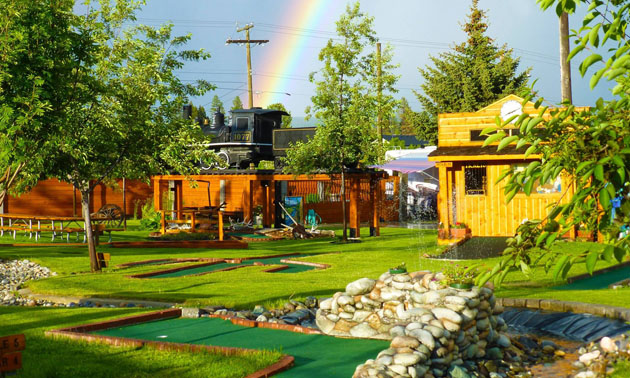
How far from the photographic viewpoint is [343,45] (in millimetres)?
21844

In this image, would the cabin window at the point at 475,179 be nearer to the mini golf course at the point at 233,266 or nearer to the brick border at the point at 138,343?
the mini golf course at the point at 233,266

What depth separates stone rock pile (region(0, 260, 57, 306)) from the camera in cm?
1138

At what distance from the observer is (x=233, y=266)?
15453 mm

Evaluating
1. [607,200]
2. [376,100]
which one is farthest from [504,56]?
[607,200]

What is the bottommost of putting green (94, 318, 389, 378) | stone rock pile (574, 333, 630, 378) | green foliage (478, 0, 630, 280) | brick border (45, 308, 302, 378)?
stone rock pile (574, 333, 630, 378)

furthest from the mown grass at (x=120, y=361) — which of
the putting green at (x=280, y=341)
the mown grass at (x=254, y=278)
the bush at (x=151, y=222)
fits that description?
Answer: the bush at (x=151, y=222)

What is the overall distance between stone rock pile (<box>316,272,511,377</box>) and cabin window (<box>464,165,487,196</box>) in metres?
12.0

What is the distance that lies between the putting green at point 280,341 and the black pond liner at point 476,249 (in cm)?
823

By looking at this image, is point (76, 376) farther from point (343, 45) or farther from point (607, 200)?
point (343, 45)

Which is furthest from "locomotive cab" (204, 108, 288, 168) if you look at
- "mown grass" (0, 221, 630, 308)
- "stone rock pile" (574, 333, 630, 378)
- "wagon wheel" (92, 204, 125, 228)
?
"stone rock pile" (574, 333, 630, 378)

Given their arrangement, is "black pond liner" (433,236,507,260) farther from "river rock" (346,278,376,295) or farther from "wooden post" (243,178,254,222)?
"wooden post" (243,178,254,222)

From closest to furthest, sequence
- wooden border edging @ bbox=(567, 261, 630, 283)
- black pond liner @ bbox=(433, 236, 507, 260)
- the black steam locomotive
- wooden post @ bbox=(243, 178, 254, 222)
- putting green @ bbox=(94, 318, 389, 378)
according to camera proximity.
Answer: putting green @ bbox=(94, 318, 389, 378), wooden border edging @ bbox=(567, 261, 630, 283), black pond liner @ bbox=(433, 236, 507, 260), wooden post @ bbox=(243, 178, 254, 222), the black steam locomotive

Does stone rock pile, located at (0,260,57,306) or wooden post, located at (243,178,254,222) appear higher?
wooden post, located at (243,178,254,222)

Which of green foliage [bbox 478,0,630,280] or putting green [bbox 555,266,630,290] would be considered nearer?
green foliage [bbox 478,0,630,280]
